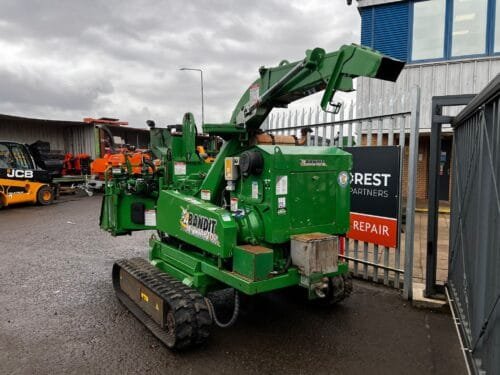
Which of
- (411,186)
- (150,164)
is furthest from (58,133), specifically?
(411,186)

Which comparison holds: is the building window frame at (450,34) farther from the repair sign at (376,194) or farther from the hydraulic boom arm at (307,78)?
the hydraulic boom arm at (307,78)

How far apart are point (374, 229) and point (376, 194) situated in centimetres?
50

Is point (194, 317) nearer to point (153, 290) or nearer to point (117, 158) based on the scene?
point (153, 290)

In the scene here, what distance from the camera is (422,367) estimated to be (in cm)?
361

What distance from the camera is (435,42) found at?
1108 centimetres

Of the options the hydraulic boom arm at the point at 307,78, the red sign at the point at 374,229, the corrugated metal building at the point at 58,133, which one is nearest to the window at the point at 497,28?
the red sign at the point at 374,229

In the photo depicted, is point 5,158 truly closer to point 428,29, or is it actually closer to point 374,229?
point 374,229

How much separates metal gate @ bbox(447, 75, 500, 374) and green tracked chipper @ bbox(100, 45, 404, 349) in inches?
37.5

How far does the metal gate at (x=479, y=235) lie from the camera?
7.41 ft

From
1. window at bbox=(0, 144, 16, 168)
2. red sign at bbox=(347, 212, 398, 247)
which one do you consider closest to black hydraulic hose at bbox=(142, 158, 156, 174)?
red sign at bbox=(347, 212, 398, 247)

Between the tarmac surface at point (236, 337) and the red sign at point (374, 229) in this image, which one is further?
the red sign at point (374, 229)

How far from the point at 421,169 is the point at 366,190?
806cm

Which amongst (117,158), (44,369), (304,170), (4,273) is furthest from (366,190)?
(117,158)

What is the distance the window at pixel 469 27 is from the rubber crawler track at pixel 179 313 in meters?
10.4
